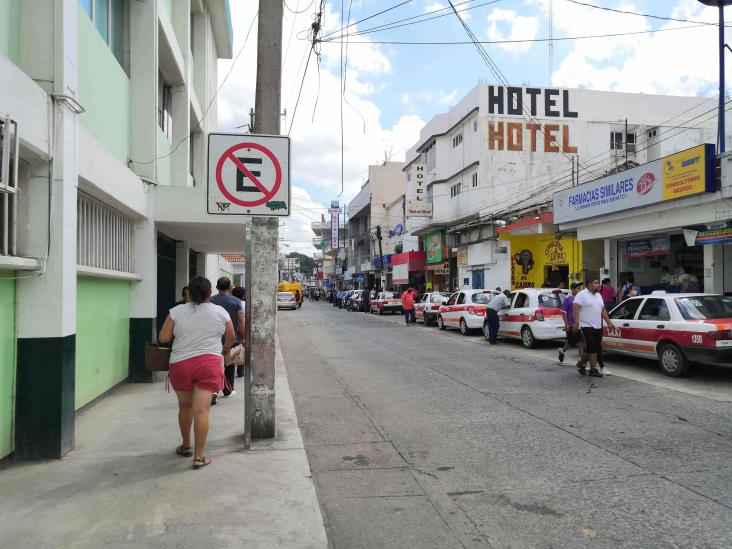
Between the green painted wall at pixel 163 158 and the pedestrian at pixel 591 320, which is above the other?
the green painted wall at pixel 163 158

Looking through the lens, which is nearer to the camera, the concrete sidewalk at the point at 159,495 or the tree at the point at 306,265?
the concrete sidewalk at the point at 159,495

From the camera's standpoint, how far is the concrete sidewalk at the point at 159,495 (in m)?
3.66

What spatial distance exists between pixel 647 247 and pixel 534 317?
5.78 metres

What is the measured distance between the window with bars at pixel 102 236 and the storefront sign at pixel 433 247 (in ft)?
92.3

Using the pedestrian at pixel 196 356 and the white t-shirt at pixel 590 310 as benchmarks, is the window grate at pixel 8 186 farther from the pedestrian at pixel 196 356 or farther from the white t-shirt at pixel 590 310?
the white t-shirt at pixel 590 310

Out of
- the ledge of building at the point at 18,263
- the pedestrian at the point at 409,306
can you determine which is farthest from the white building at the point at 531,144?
the ledge of building at the point at 18,263

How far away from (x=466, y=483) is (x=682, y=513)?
160 centimetres

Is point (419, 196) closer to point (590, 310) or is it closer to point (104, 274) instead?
point (590, 310)

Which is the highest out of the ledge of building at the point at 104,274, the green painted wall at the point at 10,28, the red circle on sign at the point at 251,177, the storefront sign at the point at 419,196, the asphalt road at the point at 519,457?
the storefront sign at the point at 419,196

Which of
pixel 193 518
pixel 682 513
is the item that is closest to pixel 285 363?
pixel 193 518

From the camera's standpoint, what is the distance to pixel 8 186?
15.2 feet

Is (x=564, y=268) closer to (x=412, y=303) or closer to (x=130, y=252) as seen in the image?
(x=412, y=303)

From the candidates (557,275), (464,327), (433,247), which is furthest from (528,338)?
(433,247)

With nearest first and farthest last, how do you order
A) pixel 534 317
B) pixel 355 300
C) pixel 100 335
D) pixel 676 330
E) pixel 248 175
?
pixel 248 175 < pixel 100 335 < pixel 676 330 < pixel 534 317 < pixel 355 300
